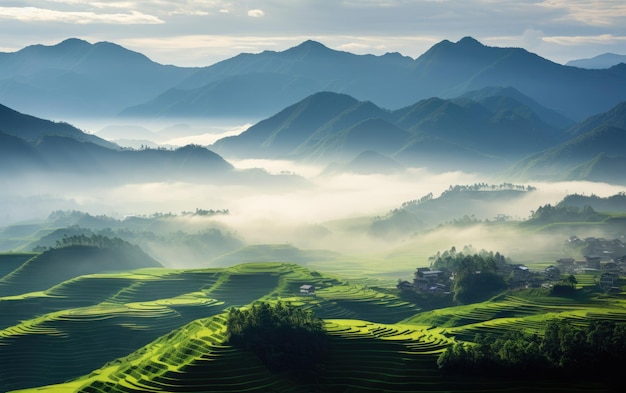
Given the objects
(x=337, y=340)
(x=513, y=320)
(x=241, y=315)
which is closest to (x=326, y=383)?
(x=337, y=340)

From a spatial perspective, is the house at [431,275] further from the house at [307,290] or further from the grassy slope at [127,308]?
the house at [307,290]

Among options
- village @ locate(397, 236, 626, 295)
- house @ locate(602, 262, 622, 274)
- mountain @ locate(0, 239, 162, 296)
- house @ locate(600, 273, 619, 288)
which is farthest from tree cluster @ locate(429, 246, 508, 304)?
mountain @ locate(0, 239, 162, 296)

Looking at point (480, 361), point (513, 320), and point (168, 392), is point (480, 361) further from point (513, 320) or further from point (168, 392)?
point (168, 392)

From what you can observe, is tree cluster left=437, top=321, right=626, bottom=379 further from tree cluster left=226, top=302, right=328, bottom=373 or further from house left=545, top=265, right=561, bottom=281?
house left=545, top=265, right=561, bottom=281

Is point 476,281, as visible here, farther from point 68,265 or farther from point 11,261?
point 11,261

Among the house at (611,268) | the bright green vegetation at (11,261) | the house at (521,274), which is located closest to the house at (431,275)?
the house at (521,274)

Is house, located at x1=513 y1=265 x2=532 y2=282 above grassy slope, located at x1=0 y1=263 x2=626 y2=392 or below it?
above
